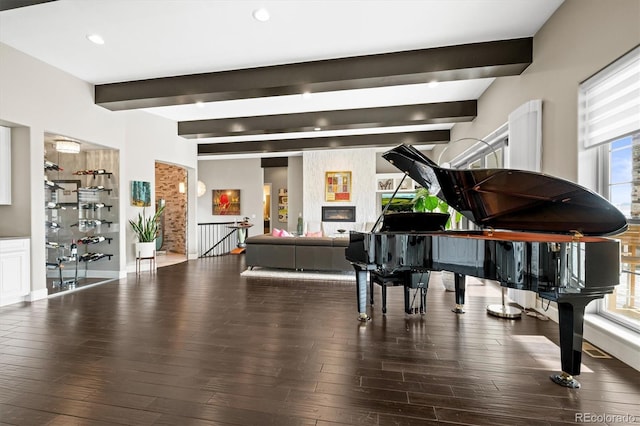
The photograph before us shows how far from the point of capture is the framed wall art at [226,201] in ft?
34.5

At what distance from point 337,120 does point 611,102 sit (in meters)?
4.40

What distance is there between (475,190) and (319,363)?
189 cm

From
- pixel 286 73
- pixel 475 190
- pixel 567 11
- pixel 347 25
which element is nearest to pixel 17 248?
pixel 286 73

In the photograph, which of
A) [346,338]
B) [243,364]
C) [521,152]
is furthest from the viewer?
[521,152]

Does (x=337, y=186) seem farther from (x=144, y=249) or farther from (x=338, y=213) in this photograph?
(x=144, y=249)

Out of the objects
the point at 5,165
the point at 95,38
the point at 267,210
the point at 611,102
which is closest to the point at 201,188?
the point at 267,210

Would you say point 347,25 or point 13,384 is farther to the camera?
point 347,25

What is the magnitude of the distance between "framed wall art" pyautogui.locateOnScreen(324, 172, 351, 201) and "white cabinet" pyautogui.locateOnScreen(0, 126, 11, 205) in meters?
7.02

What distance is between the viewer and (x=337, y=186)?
9.66 meters

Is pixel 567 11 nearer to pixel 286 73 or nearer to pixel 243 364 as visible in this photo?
pixel 286 73

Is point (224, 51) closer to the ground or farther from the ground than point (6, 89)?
farther from the ground

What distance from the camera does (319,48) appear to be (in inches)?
154

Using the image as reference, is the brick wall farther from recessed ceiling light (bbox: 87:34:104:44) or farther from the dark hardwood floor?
recessed ceiling light (bbox: 87:34:104:44)

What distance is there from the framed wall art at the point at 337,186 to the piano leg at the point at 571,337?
301 inches
